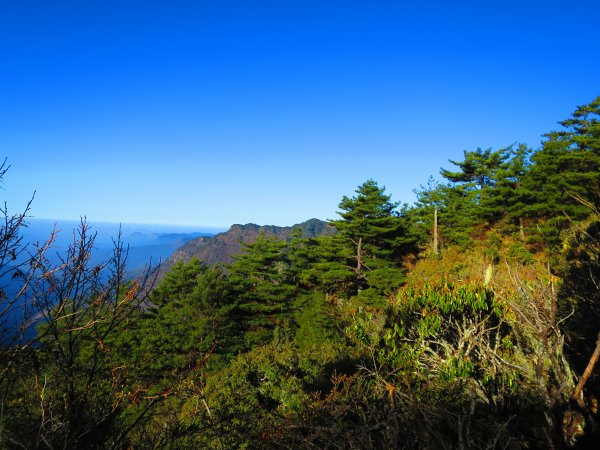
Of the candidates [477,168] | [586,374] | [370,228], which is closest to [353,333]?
[586,374]

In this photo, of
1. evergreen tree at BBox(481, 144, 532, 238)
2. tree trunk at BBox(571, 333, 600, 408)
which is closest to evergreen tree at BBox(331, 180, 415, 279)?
evergreen tree at BBox(481, 144, 532, 238)

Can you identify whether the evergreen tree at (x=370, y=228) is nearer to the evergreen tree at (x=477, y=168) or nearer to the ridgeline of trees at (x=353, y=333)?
the ridgeline of trees at (x=353, y=333)

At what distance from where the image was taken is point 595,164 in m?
18.4

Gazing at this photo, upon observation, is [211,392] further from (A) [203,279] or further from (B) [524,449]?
(A) [203,279]

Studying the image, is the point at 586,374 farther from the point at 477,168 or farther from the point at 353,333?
the point at 477,168

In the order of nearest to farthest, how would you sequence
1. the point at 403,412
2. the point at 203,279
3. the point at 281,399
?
the point at 403,412 < the point at 281,399 < the point at 203,279

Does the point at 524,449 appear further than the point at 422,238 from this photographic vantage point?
No

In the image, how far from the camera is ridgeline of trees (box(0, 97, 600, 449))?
382 centimetres

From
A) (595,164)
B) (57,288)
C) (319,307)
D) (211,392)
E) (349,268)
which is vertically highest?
(595,164)

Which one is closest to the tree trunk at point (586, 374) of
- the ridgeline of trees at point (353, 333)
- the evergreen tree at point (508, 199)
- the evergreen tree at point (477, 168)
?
the ridgeline of trees at point (353, 333)

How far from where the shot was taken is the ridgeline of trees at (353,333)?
382 cm

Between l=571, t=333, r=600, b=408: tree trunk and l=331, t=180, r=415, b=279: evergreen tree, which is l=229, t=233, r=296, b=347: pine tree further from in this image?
l=571, t=333, r=600, b=408: tree trunk

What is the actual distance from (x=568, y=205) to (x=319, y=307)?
15038 mm

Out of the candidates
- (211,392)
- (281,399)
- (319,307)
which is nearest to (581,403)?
(281,399)
